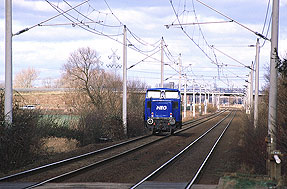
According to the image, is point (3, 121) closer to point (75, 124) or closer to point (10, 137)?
point (10, 137)

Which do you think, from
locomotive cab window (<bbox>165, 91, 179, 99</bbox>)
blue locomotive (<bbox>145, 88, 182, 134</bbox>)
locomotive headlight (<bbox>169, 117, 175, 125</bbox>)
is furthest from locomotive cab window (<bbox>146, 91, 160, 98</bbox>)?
locomotive headlight (<bbox>169, 117, 175, 125</bbox>)

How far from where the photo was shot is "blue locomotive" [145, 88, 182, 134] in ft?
109

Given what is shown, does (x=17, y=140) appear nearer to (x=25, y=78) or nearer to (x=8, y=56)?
(x=8, y=56)

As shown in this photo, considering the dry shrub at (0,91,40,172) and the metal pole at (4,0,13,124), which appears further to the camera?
the metal pole at (4,0,13,124)

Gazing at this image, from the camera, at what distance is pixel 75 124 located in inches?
1227

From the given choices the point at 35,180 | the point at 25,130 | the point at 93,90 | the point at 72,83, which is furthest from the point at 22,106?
the point at 72,83

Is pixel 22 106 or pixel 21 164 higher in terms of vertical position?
pixel 22 106

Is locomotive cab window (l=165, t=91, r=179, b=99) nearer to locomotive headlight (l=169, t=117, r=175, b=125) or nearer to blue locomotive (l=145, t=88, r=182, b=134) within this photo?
blue locomotive (l=145, t=88, r=182, b=134)

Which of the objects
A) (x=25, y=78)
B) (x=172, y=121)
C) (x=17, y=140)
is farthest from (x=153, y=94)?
(x=25, y=78)

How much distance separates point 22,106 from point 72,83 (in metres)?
33.9

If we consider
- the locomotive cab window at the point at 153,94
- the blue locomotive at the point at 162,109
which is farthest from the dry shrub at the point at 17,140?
the locomotive cab window at the point at 153,94

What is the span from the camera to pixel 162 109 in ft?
109

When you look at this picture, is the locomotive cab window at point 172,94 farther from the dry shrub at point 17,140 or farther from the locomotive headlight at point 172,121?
the dry shrub at point 17,140

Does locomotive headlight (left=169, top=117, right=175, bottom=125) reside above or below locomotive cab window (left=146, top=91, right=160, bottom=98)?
below
